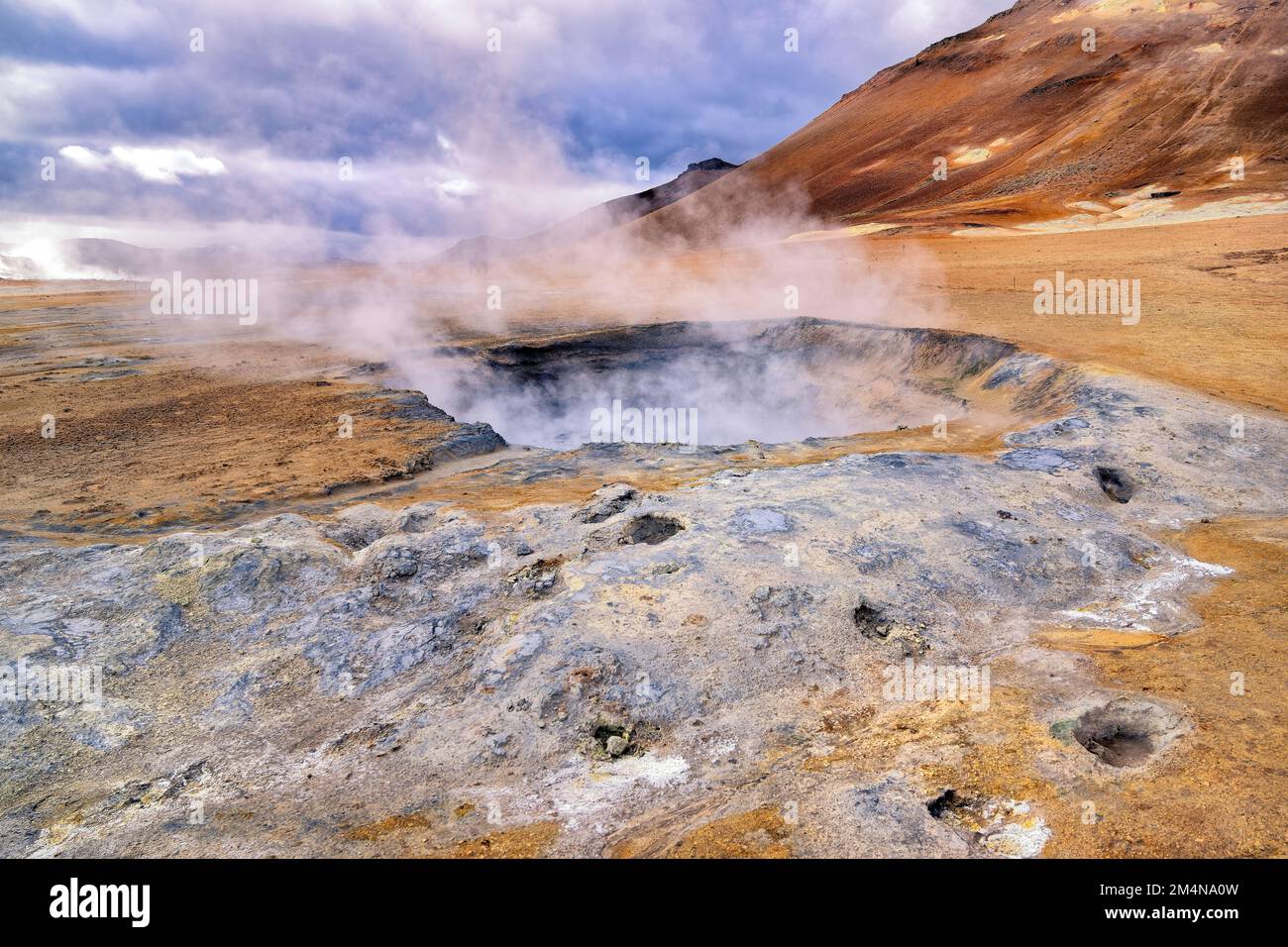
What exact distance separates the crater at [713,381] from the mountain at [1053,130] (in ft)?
66.7

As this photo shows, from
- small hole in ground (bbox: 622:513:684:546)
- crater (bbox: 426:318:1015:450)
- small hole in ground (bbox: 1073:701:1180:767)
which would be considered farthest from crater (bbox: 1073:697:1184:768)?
crater (bbox: 426:318:1015:450)

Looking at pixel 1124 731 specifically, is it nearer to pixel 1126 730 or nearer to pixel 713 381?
pixel 1126 730

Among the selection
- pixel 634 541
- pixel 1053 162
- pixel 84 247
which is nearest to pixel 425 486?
pixel 634 541

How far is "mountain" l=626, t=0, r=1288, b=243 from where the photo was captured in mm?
28891

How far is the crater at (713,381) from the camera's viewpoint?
1108 cm

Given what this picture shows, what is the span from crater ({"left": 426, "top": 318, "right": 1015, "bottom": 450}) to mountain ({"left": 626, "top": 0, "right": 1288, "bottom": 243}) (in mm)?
20337

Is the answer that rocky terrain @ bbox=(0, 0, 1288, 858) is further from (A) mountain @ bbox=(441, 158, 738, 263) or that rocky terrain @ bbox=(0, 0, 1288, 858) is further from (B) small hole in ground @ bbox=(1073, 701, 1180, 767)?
(A) mountain @ bbox=(441, 158, 738, 263)

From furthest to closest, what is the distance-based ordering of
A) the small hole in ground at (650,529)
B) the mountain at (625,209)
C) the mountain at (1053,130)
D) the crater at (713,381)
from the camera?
the mountain at (625,209)
the mountain at (1053,130)
the crater at (713,381)
the small hole in ground at (650,529)

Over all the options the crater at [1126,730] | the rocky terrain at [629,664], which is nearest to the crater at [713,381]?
the rocky terrain at [629,664]

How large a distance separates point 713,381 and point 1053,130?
34478 mm

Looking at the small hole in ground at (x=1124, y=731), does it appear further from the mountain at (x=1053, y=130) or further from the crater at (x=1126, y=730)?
the mountain at (x=1053, y=130)

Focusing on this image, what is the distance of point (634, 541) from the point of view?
17.4 feet
